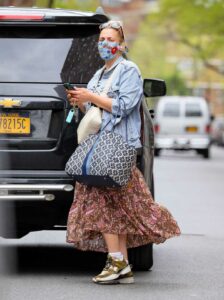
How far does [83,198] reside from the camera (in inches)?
311

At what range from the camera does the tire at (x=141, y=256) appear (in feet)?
28.2

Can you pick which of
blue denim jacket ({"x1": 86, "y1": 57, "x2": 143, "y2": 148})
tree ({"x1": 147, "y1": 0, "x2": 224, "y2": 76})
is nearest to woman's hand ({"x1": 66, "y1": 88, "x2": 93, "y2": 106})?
blue denim jacket ({"x1": 86, "y1": 57, "x2": 143, "y2": 148})

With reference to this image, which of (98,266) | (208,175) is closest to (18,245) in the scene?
(98,266)

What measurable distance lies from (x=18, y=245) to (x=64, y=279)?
7.54 feet

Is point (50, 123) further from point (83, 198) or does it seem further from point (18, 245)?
point (18, 245)

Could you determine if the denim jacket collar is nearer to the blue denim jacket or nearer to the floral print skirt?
the blue denim jacket

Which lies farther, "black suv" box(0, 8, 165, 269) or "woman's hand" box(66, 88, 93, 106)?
"black suv" box(0, 8, 165, 269)

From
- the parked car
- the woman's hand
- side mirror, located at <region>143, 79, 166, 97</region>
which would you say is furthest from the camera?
the parked car

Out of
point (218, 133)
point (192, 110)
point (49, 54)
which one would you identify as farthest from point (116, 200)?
point (218, 133)

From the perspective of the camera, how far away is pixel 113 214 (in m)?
7.95

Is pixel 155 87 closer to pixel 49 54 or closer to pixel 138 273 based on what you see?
pixel 49 54

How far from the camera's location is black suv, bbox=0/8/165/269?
8.01 metres

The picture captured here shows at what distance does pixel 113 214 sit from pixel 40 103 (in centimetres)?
93

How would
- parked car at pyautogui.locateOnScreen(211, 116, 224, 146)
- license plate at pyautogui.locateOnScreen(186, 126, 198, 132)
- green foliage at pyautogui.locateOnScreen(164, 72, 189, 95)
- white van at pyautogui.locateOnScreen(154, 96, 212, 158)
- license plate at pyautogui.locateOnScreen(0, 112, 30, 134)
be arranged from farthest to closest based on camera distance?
green foliage at pyautogui.locateOnScreen(164, 72, 189, 95)
parked car at pyautogui.locateOnScreen(211, 116, 224, 146)
license plate at pyautogui.locateOnScreen(186, 126, 198, 132)
white van at pyautogui.locateOnScreen(154, 96, 212, 158)
license plate at pyautogui.locateOnScreen(0, 112, 30, 134)
